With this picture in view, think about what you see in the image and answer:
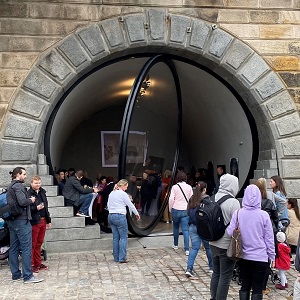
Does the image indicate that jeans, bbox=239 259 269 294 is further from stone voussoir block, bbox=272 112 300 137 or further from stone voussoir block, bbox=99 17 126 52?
stone voussoir block, bbox=99 17 126 52

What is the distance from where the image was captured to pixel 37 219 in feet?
22.0

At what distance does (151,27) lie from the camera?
8.91 meters

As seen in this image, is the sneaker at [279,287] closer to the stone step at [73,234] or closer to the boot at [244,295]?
the boot at [244,295]

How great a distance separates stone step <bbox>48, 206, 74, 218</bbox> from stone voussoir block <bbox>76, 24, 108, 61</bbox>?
302 centimetres

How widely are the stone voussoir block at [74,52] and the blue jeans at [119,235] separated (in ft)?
10.5

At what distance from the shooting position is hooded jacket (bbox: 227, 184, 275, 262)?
457 centimetres

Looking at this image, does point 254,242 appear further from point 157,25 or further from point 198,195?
point 157,25

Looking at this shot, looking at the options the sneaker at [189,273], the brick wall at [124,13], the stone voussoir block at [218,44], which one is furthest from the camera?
the stone voussoir block at [218,44]

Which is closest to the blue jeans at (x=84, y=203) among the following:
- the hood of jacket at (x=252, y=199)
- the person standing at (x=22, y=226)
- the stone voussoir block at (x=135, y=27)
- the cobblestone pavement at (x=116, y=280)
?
the cobblestone pavement at (x=116, y=280)

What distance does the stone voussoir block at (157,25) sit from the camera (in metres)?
8.90

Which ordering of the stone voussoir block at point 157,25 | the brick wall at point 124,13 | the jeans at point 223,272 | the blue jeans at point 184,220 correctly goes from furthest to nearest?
the stone voussoir block at point 157,25, the brick wall at point 124,13, the blue jeans at point 184,220, the jeans at point 223,272

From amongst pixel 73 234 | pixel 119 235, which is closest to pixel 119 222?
pixel 119 235

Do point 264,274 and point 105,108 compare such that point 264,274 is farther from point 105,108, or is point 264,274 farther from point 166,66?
point 105,108

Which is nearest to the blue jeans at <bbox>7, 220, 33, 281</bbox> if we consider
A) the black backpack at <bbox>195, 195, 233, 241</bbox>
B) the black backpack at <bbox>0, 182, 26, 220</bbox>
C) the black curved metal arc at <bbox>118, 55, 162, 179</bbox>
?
the black backpack at <bbox>0, 182, 26, 220</bbox>
